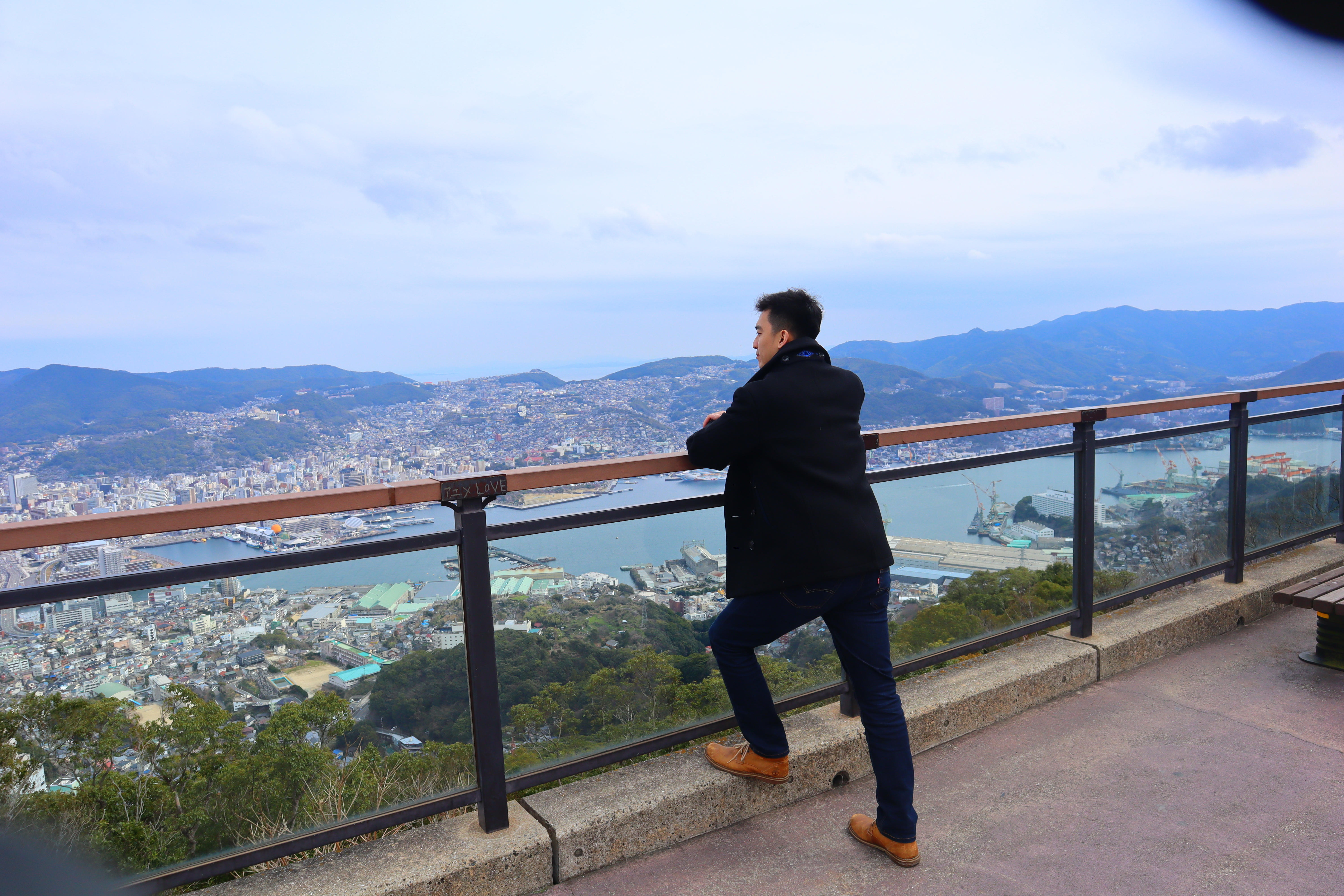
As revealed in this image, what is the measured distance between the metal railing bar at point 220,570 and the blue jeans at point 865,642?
0.98 metres

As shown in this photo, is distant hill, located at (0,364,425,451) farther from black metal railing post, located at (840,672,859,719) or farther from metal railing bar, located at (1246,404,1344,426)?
black metal railing post, located at (840,672,859,719)

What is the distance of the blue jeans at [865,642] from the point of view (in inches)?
103

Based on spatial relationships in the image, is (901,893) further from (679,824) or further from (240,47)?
(240,47)

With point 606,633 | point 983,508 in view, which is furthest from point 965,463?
point 606,633

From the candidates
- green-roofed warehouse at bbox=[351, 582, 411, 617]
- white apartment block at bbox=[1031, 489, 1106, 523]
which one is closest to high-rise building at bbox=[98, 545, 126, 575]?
green-roofed warehouse at bbox=[351, 582, 411, 617]

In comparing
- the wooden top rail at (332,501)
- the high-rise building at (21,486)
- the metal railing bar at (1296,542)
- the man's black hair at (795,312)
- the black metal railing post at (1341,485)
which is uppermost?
the man's black hair at (795,312)

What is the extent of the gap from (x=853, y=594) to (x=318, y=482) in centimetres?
2753

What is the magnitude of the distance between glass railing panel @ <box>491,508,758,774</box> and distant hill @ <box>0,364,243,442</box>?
4779cm

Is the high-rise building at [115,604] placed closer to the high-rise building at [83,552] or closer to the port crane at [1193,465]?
the high-rise building at [83,552]

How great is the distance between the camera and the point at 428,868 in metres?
2.39

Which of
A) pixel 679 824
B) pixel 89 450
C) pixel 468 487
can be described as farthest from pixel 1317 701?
pixel 89 450

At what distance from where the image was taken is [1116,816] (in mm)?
2885

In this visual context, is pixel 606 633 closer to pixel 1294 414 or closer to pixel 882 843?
pixel 882 843

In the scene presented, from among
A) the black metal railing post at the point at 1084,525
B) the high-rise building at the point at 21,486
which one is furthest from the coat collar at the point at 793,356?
the high-rise building at the point at 21,486
